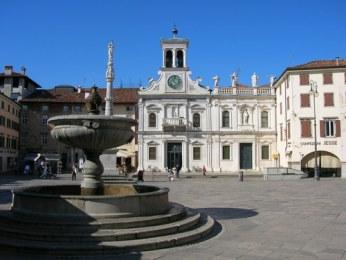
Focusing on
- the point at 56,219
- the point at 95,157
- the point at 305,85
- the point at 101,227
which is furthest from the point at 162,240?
the point at 305,85

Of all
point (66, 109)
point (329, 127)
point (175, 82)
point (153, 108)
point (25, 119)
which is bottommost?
point (329, 127)

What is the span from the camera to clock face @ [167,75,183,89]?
53.9m

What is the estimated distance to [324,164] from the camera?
45531 millimetres

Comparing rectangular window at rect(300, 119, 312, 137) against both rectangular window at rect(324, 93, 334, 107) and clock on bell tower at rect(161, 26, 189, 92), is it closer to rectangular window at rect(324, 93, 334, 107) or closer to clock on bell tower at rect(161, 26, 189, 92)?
rectangular window at rect(324, 93, 334, 107)

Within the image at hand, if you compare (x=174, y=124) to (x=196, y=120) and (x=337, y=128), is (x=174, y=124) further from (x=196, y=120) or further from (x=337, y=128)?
(x=337, y=128)

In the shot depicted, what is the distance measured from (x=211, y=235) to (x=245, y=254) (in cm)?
197

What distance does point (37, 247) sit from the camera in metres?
8.10

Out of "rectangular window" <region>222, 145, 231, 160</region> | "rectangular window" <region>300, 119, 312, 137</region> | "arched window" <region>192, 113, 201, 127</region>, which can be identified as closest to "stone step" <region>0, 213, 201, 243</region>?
"rectangular window" <region>300, 119, 312, 137</region>

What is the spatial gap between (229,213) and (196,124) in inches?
1595

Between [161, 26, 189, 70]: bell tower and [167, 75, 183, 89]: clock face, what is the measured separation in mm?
1173

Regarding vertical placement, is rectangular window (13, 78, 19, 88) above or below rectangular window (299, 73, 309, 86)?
above

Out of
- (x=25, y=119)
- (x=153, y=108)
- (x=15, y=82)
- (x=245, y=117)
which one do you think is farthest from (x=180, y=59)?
(x=15, y=82)

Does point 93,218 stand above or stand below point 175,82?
below

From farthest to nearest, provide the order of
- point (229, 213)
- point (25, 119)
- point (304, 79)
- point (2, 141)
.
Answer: point (25, 119) → point (2, 141) → point (304, 79) → point (229, 213)
